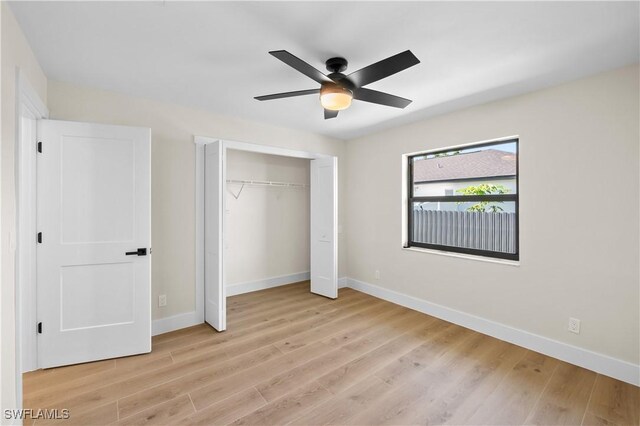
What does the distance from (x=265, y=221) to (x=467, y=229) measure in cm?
293

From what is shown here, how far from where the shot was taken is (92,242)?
2549mm

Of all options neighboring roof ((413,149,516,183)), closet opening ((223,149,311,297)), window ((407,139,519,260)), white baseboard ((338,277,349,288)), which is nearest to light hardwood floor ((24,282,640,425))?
window ((407,139,519,260))

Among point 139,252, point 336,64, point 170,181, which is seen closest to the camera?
point 336,64

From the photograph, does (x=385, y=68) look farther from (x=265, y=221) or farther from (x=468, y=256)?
(x=265, y=221)

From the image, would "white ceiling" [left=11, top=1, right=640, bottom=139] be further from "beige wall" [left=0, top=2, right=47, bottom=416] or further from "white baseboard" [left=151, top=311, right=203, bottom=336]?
"white baseboard" [left=151, top=311, right=203, bottom=336]

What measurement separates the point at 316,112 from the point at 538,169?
7.79 feet

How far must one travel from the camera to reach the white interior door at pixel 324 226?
166 inches

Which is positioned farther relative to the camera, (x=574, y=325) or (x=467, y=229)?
(x=467, y=229)

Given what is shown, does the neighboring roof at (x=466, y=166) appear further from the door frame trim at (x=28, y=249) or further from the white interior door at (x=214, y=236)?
the door frame trim at (x=28, y=249)

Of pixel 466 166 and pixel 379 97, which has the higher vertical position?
pixel 379 97

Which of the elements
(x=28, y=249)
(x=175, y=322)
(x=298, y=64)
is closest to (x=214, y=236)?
(x=175, y=322)

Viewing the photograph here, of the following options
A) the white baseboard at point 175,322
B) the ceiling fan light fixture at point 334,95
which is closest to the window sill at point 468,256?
the ceiling fan light fixture at point 334,95

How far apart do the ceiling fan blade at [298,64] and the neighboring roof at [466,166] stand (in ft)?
7.25

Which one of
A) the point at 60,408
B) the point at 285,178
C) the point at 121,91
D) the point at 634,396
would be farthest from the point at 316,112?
the point at 634,396
